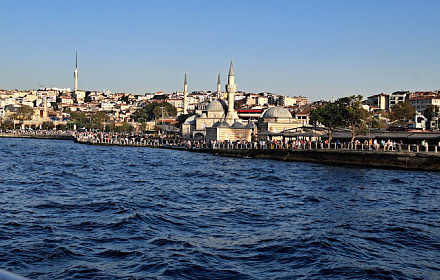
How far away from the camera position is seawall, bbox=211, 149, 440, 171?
1085 inches

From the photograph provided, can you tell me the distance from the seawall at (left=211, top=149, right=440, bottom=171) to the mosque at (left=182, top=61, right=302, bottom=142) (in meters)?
15.4

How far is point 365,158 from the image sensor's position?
30.1 meters

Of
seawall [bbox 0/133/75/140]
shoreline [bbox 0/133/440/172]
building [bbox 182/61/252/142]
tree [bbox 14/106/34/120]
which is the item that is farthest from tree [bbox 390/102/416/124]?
tree [bbox 14/106/34/120]

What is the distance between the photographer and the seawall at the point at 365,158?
90.4 ft

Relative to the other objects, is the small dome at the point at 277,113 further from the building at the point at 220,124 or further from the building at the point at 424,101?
the building at the point at 424,101

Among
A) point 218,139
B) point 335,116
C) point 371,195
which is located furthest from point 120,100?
point 371,195

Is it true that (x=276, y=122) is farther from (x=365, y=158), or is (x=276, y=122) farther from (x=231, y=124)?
(x=365, y=158)

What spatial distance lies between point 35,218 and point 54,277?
4.57 metres

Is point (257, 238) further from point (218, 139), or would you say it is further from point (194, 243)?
point (218, 139)

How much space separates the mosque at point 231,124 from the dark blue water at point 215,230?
33.5 metres

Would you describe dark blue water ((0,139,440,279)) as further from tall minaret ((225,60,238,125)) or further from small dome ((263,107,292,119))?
small dome ((263,107,292,119))

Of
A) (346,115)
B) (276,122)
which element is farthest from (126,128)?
(346,115)

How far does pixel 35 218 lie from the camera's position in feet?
39.0

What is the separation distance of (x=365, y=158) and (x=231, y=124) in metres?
30.2
